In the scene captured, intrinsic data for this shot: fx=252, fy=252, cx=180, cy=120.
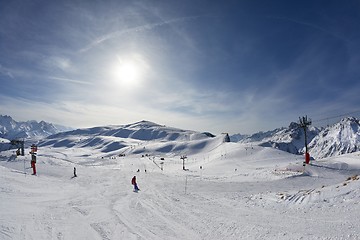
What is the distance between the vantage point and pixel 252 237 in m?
11.2

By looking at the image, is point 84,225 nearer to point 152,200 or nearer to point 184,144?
point 152,200

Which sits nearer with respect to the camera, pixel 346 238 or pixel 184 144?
pixel 346 238

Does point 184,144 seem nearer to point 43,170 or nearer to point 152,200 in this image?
point 43,170

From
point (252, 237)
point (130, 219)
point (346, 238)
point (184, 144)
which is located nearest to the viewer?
point (346, 238)

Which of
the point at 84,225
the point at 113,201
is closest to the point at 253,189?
the point at 113,201

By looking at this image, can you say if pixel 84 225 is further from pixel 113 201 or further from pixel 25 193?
pixel 25 193

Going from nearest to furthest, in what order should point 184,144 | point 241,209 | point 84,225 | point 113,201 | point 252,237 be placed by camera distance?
point 252,237
point 84,225
point 241,209
point 113,201
point 184,144

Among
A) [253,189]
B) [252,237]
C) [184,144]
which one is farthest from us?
[184,144]

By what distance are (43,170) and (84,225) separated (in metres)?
31.9

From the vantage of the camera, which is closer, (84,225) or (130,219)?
(84,225)

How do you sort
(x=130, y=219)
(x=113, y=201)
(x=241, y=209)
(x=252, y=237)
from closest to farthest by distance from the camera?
(x=252, y=237) < (x=130, y=219) < (x=241, y=209) < (x=113, y=201)

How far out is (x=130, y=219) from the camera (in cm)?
1441

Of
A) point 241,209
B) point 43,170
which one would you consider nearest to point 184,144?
point 43,170

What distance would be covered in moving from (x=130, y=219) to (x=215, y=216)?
16.5ft
